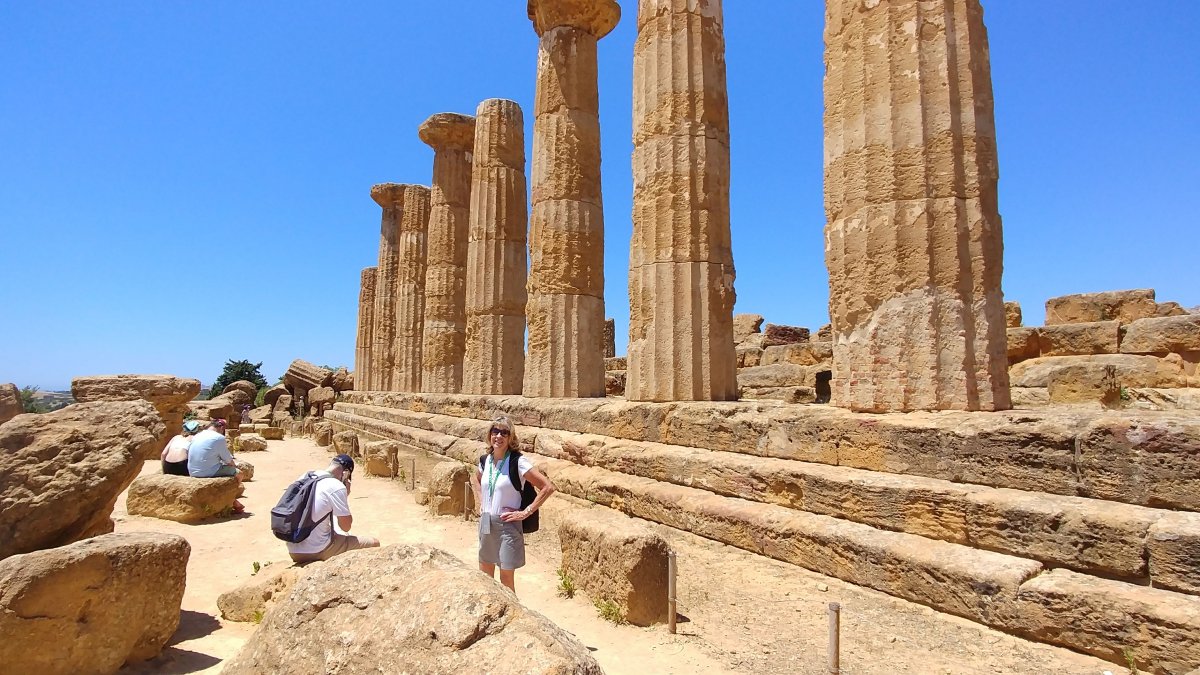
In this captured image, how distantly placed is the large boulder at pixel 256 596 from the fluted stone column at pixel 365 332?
20.2 meters

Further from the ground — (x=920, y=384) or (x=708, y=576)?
(x=920, y=384)

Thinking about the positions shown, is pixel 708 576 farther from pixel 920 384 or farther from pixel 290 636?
pixel 290 636

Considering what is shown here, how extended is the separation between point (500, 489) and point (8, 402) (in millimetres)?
10212

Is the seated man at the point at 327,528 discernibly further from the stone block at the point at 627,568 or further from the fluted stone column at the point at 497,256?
the fluted stone column at the point at 497,256

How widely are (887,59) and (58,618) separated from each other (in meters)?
6.61

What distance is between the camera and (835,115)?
5.80m

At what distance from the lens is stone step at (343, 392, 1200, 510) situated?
11.2 feet

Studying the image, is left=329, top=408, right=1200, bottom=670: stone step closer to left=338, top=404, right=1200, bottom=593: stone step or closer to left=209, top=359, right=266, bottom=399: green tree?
left=338, top=404, right=1200, bottom=593: stone step

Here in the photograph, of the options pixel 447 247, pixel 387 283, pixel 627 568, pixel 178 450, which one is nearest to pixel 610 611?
pixel 627 568

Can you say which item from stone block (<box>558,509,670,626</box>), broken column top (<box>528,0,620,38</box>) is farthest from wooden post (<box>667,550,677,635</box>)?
broken column top (<box>528,0,620,38</box>)

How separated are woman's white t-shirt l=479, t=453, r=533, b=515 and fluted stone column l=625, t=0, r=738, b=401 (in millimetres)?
3206

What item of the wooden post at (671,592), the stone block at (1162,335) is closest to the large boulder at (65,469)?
the wooden post at (671,592)

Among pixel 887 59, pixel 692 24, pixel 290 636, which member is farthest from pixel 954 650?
pixel 692 24

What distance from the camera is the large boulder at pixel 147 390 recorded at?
14.1 metres
